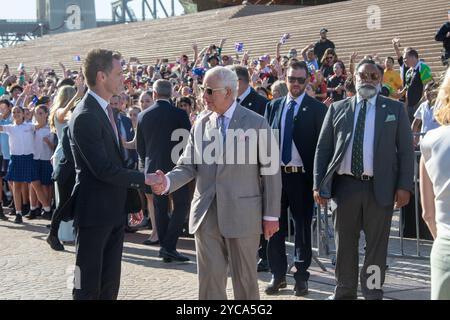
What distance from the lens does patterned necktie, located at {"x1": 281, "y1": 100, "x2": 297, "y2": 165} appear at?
7930 mm

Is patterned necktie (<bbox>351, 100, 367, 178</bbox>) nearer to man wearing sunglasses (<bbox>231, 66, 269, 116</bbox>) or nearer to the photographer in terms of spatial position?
man wearing sunglasses (<bbox>231, 66, 269, 116</bbox>)

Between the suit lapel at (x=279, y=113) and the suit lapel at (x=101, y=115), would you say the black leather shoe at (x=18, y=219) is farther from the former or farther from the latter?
the suit lapel at (x=101, y=115)

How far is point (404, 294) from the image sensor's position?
7578 millimetres

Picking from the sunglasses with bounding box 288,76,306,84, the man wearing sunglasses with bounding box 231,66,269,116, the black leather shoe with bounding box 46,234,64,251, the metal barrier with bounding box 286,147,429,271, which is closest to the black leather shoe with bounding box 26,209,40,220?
the black leather shoe with bounding box 46,234,64,251

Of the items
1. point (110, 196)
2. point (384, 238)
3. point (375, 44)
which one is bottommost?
point (384, 238)

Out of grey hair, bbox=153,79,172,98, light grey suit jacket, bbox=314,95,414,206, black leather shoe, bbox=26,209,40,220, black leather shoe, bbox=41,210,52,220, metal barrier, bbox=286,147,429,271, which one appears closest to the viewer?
light grey suit jacket, bbox=314,95,414,206

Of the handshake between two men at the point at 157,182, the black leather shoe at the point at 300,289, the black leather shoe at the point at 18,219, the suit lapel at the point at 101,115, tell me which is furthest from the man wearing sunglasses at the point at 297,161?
the black leather shoe at the point at 18,219

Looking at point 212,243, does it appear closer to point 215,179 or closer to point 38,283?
point 215,179

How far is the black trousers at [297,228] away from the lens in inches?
308

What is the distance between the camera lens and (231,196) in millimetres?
5773

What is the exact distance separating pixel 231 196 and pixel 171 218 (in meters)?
4.03

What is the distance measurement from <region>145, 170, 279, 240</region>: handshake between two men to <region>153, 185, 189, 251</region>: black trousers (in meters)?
3.62

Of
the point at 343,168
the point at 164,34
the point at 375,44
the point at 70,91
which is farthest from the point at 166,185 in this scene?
the point at 164,34
